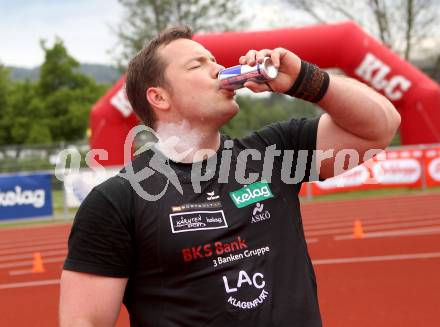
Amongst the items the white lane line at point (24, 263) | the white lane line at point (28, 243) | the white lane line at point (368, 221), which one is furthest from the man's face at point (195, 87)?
the white lane line at point (28, 243)

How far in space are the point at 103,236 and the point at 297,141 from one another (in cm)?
78

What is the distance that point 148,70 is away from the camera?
2.20 metres

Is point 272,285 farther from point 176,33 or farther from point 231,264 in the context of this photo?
point 176,33

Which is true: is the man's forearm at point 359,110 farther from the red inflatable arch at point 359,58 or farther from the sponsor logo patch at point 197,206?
the red inflatable arch at point 359,58

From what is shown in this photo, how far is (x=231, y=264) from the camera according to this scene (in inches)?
77.1

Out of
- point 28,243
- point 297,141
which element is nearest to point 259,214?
point 297,141

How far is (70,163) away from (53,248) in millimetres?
5892

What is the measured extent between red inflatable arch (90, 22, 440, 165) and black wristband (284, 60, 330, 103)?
12.2 metres

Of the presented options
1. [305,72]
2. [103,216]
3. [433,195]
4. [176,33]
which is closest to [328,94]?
[305,72]

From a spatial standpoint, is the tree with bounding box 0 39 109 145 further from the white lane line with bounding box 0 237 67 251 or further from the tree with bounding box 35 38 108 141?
the white lane line with bounding box 0 237 67 251

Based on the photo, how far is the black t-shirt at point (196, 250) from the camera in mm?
1899

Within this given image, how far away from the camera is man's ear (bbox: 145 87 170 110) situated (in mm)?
2188

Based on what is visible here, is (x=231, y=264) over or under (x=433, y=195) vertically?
over

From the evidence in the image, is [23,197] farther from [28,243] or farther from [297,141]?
[297,141]
